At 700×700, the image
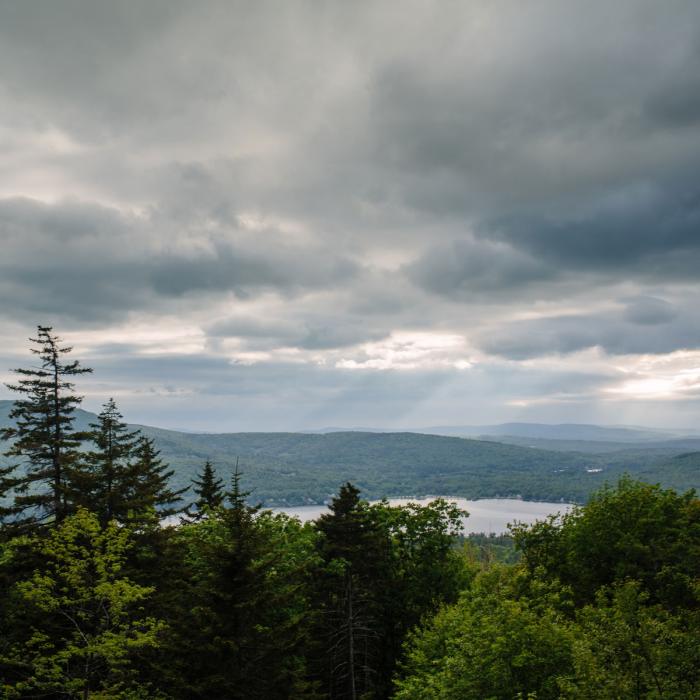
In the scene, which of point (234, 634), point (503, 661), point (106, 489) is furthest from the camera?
point (106, 489)

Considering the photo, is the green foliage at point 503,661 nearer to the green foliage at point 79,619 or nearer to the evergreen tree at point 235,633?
the evergreen tree at point 235,633

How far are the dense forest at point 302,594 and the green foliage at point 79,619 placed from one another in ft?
0.49

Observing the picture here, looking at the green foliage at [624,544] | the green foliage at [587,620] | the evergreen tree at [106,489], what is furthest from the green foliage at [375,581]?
the evergreen tree at [106,489]

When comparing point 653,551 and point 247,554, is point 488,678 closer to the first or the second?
point 247,554

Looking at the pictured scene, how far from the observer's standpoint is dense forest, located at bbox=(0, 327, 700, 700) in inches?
780

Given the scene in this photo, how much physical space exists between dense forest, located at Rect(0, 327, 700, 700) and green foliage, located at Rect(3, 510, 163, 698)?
5.9 inches

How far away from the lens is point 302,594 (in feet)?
102

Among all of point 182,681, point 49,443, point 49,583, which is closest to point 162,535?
point 49,443

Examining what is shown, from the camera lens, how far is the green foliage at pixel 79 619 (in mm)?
20094

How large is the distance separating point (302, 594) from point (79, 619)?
11178 mm

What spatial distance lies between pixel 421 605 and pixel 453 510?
772 centimetres

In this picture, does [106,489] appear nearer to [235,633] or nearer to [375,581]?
[235,633]

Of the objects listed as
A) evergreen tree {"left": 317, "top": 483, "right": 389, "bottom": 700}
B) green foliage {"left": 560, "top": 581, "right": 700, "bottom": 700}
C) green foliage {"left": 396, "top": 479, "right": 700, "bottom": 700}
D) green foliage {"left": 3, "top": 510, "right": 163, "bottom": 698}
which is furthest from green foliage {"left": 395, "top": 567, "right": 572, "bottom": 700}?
green foliage {"left": 3, "top": 510, "right": 163, "bottom": 698}

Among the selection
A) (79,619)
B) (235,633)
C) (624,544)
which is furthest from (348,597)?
(624,544)
